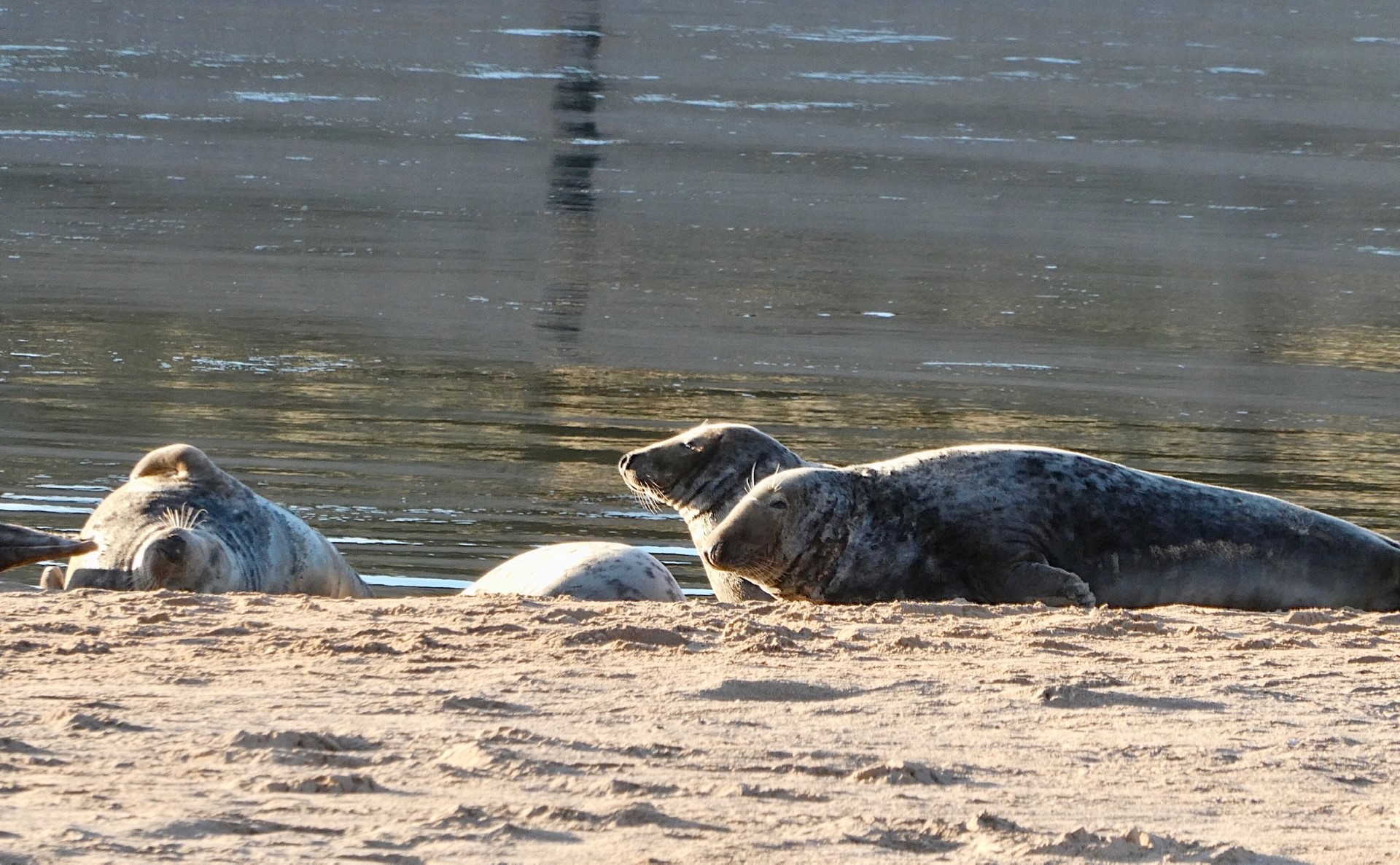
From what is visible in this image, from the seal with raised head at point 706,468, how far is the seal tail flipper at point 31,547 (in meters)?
2.00

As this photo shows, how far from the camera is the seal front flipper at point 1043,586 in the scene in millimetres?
6531

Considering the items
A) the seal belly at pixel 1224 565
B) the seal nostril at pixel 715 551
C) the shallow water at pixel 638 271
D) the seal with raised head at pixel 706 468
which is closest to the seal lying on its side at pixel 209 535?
the shallow water at pixel 638 271

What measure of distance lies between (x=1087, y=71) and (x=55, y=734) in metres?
27.2

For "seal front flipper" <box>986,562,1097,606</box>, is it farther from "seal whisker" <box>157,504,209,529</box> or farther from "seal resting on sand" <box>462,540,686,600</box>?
"seal whisker" <box>157,504,209,529</box>

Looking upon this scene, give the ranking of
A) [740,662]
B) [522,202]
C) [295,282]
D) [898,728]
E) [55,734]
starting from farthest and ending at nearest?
[522,202]
[295,282]
[740,662]
[898,728]
[55,734]

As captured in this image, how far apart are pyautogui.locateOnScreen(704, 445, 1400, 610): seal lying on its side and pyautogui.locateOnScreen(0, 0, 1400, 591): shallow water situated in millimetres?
905

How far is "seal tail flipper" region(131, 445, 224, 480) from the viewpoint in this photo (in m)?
7.04

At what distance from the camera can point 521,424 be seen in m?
10.2

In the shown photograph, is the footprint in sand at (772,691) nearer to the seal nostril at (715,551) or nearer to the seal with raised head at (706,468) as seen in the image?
the seal nostril at (715,551)

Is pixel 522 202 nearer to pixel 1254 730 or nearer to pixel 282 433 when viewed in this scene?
pixel 282 433

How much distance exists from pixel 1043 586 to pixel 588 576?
1.43 m

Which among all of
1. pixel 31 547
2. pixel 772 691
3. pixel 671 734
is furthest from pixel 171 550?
pixel 671 734

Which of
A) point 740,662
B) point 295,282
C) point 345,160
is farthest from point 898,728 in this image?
point 345,160

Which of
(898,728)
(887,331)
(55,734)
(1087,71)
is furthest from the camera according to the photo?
(1087,71)
